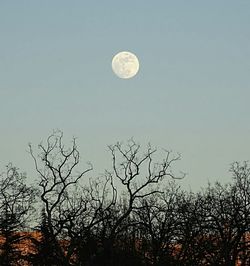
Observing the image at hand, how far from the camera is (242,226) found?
58250mm

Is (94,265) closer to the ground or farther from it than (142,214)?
closer to the ground

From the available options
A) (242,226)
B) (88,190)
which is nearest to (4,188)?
(88,190)

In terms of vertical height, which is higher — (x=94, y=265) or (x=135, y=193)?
(x=135, y=193)

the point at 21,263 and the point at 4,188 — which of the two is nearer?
the point at 4,188

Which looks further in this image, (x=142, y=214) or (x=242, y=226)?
(x=142, y=214)

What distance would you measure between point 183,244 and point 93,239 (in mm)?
7769

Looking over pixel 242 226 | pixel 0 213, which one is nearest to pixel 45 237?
pixel 0 213

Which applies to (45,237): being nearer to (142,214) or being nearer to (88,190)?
(88,190)

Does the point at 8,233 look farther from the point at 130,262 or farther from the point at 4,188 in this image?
the point at 130,262

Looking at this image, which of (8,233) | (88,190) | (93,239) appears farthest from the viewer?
→ (8,233)

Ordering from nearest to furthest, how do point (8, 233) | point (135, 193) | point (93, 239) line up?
point (135, 193) < point (93, 239) < point (8, 233)

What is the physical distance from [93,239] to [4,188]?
320 inches

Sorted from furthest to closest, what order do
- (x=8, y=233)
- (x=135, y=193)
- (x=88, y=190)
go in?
(x=8, y=233) → (x=88, y=190) → (x=135, y=193)

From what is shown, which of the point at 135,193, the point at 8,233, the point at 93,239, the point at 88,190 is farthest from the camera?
the point at 8,233
